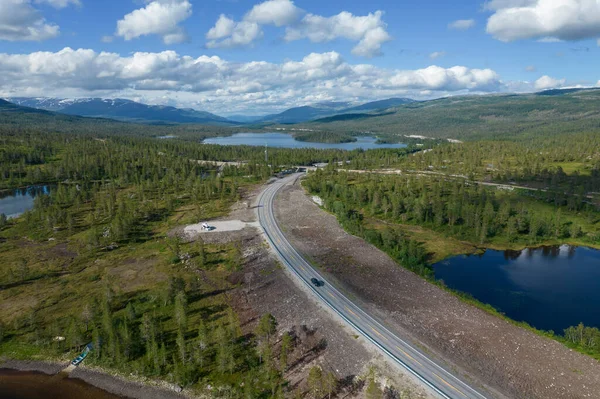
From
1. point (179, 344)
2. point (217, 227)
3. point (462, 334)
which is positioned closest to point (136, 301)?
point (179, 344)

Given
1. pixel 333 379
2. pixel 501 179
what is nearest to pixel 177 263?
pixel 333 379

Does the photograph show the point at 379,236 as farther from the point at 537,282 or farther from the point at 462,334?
the point at 462,334

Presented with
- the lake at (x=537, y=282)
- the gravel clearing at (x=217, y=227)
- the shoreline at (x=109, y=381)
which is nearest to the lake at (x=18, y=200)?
the gravel clearing at (x=217, y=227)

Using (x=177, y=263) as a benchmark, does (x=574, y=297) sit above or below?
below

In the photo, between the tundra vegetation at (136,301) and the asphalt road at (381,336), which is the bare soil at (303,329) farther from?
the tundra vegetation at (136,301)

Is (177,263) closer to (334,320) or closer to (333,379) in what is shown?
(334,320)

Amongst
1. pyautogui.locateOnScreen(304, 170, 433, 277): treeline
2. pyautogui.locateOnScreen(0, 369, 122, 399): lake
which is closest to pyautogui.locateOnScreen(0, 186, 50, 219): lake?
pyautogui.locateOnScreen(0, 369, 122, 399): lake

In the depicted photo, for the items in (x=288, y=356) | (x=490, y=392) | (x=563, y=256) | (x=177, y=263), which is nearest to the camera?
(x=490, y=392)
